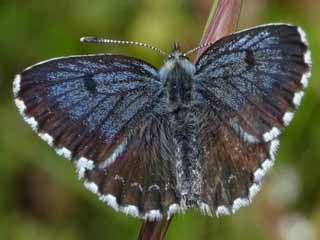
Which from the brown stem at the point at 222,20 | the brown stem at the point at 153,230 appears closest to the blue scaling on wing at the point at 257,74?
the brown stem at the point at 222,20

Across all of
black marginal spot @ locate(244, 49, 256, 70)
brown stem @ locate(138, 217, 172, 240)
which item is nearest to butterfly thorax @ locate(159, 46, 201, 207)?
black marginal spot @ locate(244, 49, 256, 70)

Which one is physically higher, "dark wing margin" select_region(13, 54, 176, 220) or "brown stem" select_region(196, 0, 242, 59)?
"brown stem" select_region(196, 0, 242, 59)

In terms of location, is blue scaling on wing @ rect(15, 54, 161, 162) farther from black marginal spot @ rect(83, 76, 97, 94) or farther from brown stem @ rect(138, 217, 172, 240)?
brown stem @ rect(138, 217, 172, 240)

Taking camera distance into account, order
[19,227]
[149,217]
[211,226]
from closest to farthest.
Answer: [149,217]
[211,226]
[19,227]

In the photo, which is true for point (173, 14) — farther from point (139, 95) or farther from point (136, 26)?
point (139, 95)

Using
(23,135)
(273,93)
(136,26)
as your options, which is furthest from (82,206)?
(273,93)
